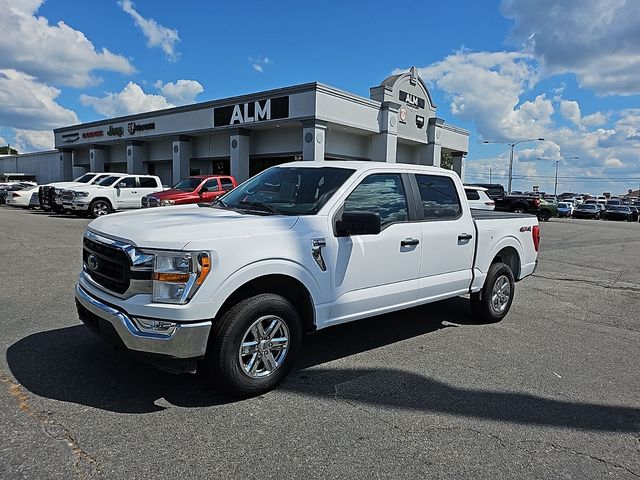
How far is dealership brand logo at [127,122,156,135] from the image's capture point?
1296 inches

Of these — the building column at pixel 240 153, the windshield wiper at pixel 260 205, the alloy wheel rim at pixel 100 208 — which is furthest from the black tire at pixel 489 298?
the building column at pixel 240 153

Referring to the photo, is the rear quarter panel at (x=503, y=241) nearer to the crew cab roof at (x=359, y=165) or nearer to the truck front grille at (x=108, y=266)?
the crew cab roof at (x=359, y=165)

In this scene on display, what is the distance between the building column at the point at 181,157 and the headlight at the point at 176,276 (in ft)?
96.4

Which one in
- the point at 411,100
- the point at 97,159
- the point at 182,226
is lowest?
the point at 182,226

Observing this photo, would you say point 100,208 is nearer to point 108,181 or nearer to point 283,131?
point 108,181

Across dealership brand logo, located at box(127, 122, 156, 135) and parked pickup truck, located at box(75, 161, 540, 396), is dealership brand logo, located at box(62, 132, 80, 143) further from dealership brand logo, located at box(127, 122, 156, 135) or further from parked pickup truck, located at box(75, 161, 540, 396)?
parked pickup truck, located at box(75, 161, 540, 396)

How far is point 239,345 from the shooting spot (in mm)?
3613

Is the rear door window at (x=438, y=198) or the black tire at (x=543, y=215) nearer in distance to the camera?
the rear door window at (x=438, y=198)

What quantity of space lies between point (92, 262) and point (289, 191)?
6.15 ft

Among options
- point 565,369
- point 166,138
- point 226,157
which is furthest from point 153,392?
point 166,138

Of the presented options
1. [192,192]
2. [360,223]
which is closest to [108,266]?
[360,223]

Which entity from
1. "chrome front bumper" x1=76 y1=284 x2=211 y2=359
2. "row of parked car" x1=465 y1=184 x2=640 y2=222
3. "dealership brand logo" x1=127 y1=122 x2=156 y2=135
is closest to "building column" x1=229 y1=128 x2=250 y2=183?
"dealership brand logo" x1=127 y1=122 x2=156 y2=135

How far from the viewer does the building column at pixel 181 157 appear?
31344mm

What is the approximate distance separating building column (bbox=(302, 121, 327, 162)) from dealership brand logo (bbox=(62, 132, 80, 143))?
25.5 meters
